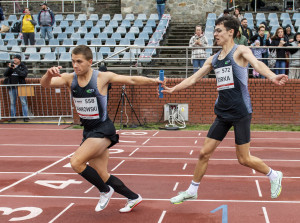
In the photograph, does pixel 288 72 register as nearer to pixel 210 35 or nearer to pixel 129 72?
A: pixel 210 35

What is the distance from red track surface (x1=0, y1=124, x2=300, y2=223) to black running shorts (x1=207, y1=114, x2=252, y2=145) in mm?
960

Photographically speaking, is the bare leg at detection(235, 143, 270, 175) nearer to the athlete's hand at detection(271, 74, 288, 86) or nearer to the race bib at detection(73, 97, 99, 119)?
the athlete's hand at detection(271, 74, 288, 86)

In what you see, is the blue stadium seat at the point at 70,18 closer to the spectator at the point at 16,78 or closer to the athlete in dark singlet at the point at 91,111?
the spectator at the point at 16,78

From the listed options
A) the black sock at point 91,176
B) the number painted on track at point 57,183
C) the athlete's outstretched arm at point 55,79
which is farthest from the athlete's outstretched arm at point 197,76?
the number painted on track at point 57,183

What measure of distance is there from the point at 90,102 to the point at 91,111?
0.37ft

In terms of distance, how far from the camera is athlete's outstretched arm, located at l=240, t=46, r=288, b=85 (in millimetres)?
4895

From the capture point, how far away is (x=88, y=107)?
531 cm

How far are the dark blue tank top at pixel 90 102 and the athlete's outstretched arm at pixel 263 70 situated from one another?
183cm

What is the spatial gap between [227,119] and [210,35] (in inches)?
500

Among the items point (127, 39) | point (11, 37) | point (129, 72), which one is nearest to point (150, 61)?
point (129, 72)

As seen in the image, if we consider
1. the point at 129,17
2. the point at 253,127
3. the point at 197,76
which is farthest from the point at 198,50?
the point at 197,76

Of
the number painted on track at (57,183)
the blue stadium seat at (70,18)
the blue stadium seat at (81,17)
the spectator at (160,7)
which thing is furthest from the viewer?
the blue stadium seat at (70,18)

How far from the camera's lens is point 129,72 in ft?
51.4

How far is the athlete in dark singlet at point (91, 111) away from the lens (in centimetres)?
520
